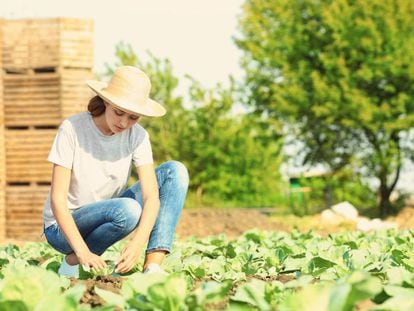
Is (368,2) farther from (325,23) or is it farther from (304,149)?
(304,149)

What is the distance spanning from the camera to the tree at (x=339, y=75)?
1950cm

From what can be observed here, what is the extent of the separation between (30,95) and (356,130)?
424 inches

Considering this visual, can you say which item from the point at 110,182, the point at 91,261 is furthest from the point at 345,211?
the point at 91,261

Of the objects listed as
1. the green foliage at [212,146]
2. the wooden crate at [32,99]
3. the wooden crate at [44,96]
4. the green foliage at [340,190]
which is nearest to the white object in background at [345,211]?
the green foliage at [340,190]

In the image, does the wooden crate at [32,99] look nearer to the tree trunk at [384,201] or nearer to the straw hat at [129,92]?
the straw hat at [129,92]

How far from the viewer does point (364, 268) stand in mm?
4078

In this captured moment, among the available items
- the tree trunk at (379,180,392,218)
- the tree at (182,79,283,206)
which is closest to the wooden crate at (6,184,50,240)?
the tree trunk at (379,180,392,218)

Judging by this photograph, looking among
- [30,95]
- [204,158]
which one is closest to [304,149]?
[204,158]

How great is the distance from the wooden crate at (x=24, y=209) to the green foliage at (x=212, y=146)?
495 inches

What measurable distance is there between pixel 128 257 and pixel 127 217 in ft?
1.28

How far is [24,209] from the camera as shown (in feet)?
40.9

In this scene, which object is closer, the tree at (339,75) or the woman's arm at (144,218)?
the woman's arm at (144,218)

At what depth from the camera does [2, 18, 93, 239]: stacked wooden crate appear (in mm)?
12312

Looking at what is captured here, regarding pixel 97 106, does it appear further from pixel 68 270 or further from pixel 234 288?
pixel 234 288
